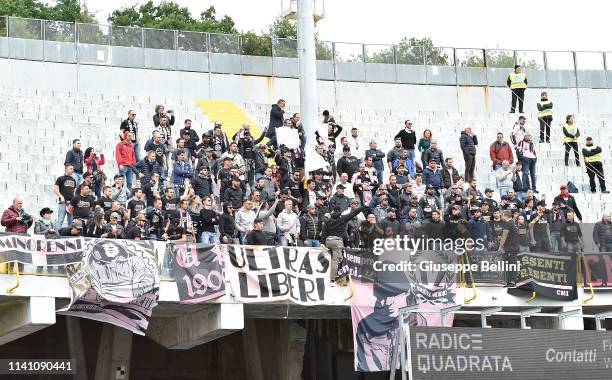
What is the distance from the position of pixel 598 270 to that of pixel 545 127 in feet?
38.1

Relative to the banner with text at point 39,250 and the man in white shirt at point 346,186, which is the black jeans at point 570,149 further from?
the banner with text at point 39,250

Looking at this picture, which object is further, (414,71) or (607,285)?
(414,71)

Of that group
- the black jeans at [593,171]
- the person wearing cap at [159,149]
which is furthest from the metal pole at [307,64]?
the black jeans at [593,171]

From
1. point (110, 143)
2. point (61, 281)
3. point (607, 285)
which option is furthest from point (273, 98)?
point (61, 281)

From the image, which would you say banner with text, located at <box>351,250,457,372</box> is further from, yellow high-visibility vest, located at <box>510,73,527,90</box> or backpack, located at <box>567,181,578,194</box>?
yellow high-visibility vest, located at <box>510,73,527,90</box>

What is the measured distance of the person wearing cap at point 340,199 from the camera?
26.3 m

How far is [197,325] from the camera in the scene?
26344 mm

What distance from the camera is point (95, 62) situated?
41188 mm

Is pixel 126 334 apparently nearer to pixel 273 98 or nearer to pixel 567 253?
pixel 567 253

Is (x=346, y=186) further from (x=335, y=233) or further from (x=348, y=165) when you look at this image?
(x=335, y=233)

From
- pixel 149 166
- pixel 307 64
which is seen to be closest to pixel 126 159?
pixel 149 166

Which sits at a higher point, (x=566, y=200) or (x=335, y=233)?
(x=566, y=200)

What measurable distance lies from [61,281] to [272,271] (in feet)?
13.4

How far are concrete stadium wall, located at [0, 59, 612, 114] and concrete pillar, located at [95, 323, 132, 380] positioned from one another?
12.6 metres
